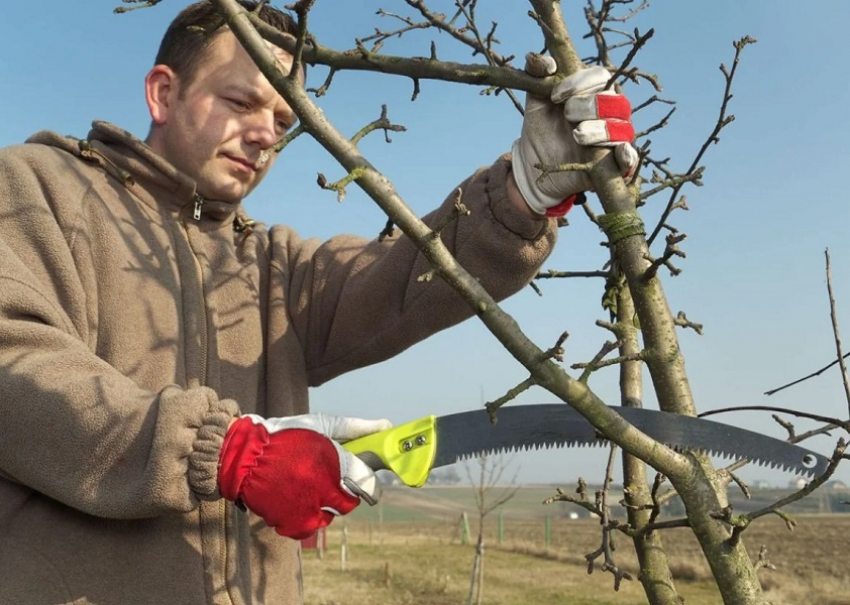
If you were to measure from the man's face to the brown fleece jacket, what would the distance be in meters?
0.11

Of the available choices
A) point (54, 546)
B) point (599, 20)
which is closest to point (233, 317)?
point (54, 546)

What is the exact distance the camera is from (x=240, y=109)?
2607 mm

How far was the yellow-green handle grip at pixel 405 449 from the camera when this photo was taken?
81.5 inches

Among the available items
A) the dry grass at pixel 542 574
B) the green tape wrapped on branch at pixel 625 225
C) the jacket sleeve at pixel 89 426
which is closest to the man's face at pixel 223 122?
the jacket sleeve at pixel 89 426

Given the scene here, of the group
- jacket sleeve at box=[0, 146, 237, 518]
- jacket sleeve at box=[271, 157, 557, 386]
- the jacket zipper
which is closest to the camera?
jacket sleeve at box=[0, 146, 237, 518]

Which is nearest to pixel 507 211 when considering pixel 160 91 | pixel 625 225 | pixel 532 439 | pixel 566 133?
pixel 566 133

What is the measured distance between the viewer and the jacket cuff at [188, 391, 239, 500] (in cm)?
184

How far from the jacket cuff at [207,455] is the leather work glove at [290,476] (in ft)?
0.07

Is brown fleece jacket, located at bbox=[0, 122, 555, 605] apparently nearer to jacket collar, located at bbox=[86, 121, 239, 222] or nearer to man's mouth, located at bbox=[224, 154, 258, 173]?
jacket collar, located at bbox=[86, 121, 239, 222]

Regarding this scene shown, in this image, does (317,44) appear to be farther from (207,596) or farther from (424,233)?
(207,596)

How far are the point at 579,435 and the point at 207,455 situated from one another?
99 centimetres

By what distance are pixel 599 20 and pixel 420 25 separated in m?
0.67

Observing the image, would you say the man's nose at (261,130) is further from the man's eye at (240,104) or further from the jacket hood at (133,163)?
the jacket hood at (133,163)

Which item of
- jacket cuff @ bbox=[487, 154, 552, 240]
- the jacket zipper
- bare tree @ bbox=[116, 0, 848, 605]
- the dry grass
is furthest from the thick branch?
the dry grass
